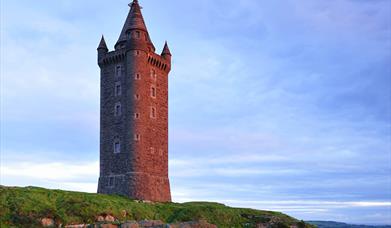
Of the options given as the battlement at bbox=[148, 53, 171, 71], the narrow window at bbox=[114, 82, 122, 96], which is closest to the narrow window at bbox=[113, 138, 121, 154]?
the narrow window at bbox=[114, 82, 122, 96]

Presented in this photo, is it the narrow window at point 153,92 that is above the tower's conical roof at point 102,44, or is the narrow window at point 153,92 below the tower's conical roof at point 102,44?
below

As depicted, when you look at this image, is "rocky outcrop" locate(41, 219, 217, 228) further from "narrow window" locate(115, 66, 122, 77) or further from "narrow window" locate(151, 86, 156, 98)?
"narrow window" locate(115, 66, 122, 77)

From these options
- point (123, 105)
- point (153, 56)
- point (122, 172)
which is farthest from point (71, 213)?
point (153, 56)

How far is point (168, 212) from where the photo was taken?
46562mm

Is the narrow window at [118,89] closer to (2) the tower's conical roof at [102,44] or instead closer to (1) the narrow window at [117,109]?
(1) the narrow window at [117,109]

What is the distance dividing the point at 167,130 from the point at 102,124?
848cm

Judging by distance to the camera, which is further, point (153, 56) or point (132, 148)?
point (153, 56)

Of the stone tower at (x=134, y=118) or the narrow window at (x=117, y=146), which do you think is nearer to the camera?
the stone tower at (x=134, y=118)

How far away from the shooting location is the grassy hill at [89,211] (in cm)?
3366

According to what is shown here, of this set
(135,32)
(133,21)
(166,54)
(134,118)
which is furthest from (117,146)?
(133,21)

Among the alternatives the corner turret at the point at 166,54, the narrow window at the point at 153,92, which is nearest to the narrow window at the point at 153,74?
the narrow window at the point at 153,92

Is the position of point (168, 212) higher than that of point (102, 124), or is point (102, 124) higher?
point (102, 124)

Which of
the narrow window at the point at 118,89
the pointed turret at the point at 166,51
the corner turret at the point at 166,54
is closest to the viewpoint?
the narrow window at the point at 118,89

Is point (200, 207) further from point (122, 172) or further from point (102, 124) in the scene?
point (102, 124)
